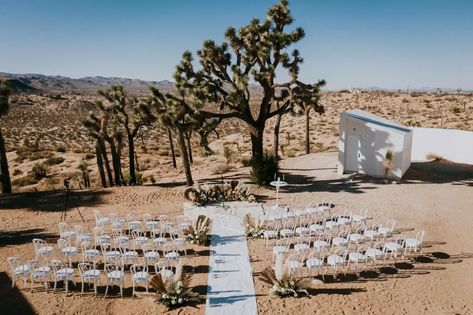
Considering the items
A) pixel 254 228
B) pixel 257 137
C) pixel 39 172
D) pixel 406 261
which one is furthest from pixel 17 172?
pixel 406 261

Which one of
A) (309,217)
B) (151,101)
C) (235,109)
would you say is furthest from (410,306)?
(151,101)

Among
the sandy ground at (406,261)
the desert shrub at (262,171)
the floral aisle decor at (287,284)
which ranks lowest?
the sandy ground at (406,261)

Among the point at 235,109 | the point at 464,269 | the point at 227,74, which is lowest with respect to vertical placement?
the point at 464,269

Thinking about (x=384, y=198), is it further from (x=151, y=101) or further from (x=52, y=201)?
(x=52, y=201)

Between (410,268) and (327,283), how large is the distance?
8.89ft

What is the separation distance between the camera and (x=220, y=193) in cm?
1778

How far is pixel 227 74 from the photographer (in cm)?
2052

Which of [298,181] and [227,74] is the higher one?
[227,74]

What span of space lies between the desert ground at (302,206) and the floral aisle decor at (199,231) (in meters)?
0.45

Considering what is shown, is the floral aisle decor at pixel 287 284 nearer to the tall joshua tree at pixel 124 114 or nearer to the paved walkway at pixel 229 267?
the paved walkway at pixel 229 267

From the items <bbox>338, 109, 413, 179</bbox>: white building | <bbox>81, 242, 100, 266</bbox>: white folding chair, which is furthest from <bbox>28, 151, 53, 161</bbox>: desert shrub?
<bbox>338, 109, 413, 179</bbox>: white building

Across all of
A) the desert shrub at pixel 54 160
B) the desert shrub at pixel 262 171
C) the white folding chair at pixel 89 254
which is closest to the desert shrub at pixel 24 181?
the desert shrub at pixel 54 160

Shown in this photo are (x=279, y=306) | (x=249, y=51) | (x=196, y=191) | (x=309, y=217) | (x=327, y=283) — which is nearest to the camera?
(x=279, y=306)

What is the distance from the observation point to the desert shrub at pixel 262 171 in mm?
19859
